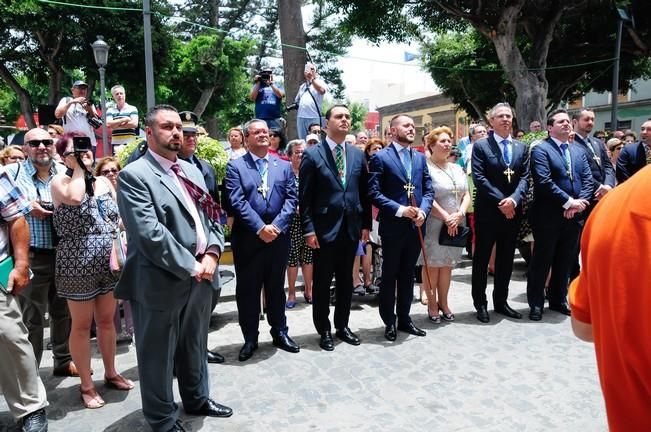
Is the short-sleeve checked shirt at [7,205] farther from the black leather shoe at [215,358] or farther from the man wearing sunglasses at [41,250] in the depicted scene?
the black leather shoe at [215,358]

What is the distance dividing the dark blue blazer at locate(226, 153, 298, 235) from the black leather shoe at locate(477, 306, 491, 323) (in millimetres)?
2379

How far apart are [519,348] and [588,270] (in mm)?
4068

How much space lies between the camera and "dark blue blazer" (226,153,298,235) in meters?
4.65

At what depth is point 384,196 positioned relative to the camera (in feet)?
16.9

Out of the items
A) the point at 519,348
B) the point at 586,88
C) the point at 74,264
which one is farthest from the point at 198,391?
the point at 586,88

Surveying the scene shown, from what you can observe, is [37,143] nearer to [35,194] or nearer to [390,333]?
[35,194]

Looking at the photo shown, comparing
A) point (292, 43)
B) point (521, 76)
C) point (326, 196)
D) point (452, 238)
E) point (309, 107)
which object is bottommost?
point (452, 238)

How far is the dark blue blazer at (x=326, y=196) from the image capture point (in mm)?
4918

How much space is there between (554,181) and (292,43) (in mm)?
7854

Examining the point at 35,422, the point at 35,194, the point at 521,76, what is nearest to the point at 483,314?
the point at 35,422

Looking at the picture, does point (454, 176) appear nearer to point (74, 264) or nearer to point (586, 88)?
point (74, 264)

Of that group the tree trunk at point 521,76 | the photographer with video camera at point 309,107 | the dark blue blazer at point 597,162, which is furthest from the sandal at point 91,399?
the tree trunk at point 521,76

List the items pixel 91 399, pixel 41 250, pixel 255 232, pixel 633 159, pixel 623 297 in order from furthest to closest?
1. pixel 633 159
2. pixel 255 232
3. pixel 41 250
4. pixel 91 399
5. pixel 623 297

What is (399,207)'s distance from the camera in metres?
5.03
